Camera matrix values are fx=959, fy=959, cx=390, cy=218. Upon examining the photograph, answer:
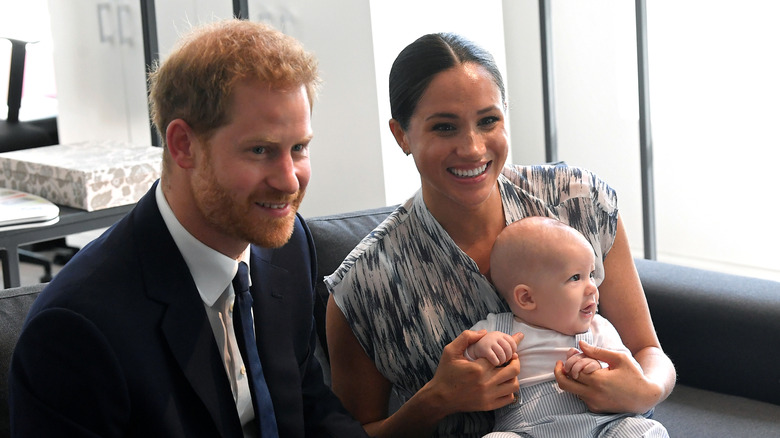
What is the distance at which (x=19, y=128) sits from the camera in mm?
4793

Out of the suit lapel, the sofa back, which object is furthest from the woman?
the sofa back

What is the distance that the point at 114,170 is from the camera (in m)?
3.16

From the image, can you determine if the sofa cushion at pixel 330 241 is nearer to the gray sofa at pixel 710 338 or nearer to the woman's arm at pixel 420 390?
the gray sofa at pixel 710 338

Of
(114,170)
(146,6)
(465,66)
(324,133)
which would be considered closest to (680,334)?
(465,66)

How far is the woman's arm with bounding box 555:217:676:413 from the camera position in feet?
5.70

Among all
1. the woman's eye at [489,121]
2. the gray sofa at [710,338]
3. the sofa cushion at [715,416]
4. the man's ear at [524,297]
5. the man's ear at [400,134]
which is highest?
the woman's eye at [489,121]

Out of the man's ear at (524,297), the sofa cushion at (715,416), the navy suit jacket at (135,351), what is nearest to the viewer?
the navy suit jacket at (135,351)

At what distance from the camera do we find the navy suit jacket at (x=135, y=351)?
51.7 inches

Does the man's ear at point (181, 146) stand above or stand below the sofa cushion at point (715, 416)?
above

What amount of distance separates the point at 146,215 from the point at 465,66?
68 cm

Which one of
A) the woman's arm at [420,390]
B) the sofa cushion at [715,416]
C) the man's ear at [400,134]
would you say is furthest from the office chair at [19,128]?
the sofa cushion at [715,416]

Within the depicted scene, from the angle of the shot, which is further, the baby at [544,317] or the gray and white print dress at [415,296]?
the gray and white print dress at [415,296]

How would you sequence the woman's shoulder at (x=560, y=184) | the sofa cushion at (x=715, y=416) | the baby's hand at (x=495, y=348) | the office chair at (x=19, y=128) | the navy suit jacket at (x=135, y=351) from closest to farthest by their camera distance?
the navy suit jacket at (x=135, y=351)
the baby's hand at (x=495, y=348)
the woman's shoulder at (x=560, y=184)
the sofa cushion at (x=715, y=416)
the office chair at (x=19, y=128)

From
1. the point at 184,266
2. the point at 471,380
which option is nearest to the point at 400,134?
the point at 471,380
